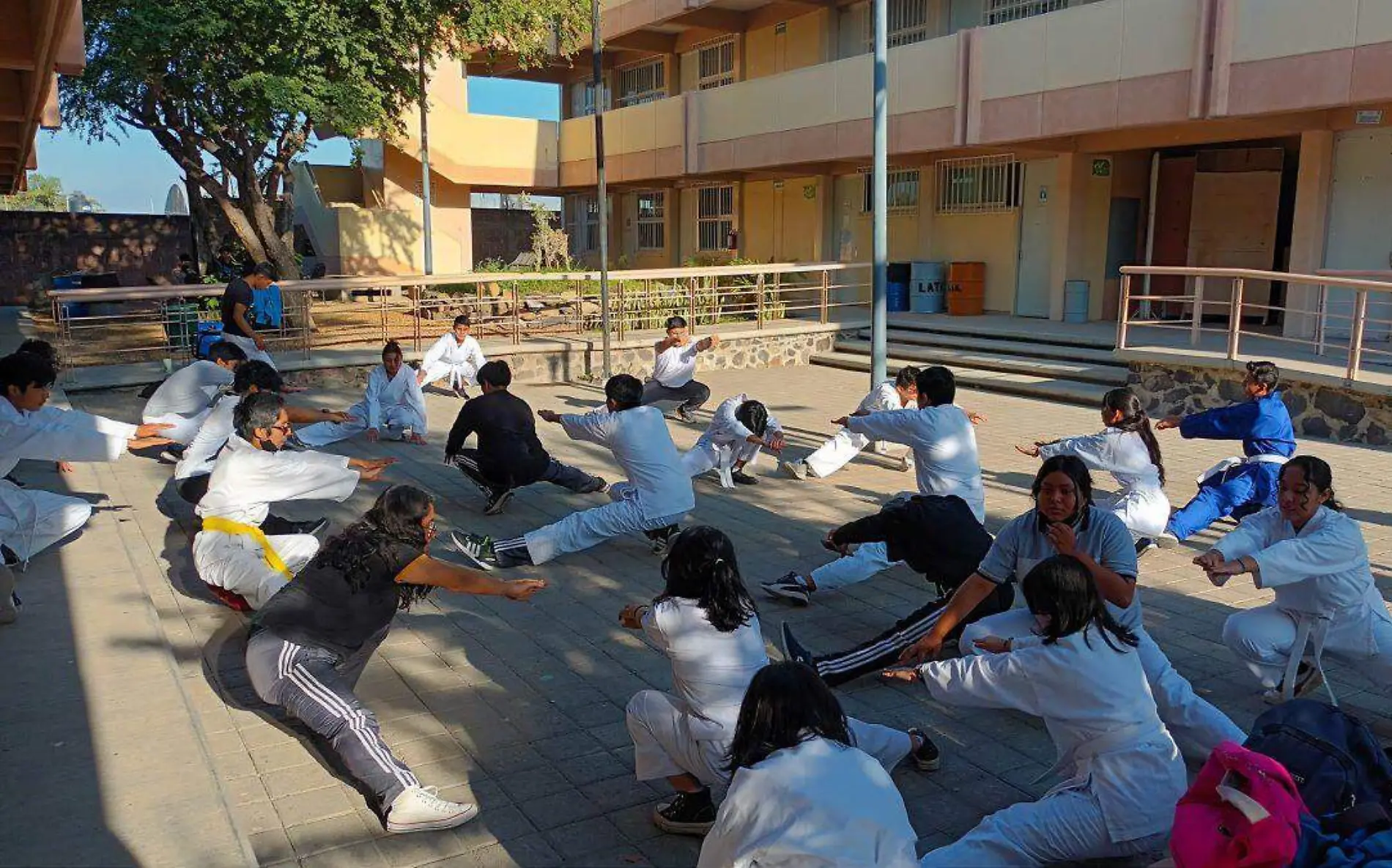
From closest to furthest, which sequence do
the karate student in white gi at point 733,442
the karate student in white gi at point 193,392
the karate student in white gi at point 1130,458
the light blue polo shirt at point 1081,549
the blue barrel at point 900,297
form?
the light blue polo shirt at point 1081,549 < the karate student in white gi at point 1130,458 < the karate student in white gi at point 733,442 < the karate student in white gi at point 193,392 < the blue barrel at point 900,297

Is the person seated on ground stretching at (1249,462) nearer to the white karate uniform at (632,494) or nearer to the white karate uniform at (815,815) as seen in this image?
the white karate uniform at (632,494)

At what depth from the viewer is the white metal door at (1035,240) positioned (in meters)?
17.2

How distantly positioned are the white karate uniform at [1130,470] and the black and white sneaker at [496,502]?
377 centimetres

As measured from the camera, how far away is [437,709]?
458 cm

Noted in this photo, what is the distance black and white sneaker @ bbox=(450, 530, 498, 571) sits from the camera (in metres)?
6.48

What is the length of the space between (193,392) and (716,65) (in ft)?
57.5

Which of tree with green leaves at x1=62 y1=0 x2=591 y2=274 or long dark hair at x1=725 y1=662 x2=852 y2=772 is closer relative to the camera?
long dark hair at x1=725 y1=662 x2=852 y2=772

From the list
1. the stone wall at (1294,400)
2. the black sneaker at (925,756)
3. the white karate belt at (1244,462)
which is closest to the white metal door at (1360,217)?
the stone wall at (1294,400)

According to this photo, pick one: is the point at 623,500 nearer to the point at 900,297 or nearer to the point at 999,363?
the point at 999,363

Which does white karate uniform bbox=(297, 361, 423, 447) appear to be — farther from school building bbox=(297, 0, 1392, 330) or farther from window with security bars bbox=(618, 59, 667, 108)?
window with security bars bbox=(618, 59, 667, 108)

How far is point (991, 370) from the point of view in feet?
46.8

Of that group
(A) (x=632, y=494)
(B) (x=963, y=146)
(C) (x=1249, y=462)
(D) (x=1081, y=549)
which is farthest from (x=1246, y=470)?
(B) (x=963, y=146)

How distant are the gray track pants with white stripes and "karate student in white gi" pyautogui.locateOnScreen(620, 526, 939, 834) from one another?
0.85m

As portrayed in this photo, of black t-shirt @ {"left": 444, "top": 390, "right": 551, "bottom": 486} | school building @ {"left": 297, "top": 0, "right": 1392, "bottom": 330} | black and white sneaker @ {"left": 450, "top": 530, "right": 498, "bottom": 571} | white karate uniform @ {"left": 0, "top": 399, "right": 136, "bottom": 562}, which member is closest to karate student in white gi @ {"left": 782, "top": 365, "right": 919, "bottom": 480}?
black t-shirt @ {"left": 444, "top": 390, "right": 551, "bottom": 486}
